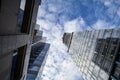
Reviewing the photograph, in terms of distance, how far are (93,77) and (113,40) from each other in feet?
26.4

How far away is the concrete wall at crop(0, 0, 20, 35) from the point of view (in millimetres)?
10201

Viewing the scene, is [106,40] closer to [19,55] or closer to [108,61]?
[108,61]

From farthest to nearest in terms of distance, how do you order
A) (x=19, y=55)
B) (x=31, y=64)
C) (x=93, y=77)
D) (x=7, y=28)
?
1. (x=31, y=64)
2. (x=93, y=77)
3. (x=19, y=55)
4. (x=7, y=28)

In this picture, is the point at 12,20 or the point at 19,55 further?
the point at 19,55

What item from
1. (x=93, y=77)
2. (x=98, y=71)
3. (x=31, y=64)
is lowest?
(x=31, y=64)

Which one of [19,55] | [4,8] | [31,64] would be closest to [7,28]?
[4,8]

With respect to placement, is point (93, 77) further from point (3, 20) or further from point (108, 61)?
point (3, 20)

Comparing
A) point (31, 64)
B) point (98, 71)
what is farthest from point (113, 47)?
point (31, 64)

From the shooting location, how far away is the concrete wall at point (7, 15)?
10.2 metres

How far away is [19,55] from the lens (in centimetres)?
2083

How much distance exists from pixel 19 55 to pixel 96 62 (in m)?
13.8

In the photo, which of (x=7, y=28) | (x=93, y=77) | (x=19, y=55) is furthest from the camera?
(x=93, y=77)

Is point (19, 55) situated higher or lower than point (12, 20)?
lower

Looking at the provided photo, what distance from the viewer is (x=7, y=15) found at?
11055mm
